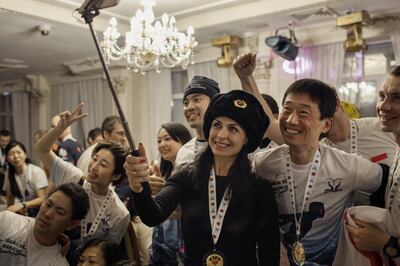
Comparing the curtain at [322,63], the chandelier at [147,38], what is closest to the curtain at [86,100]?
the chandelier at [147,38]

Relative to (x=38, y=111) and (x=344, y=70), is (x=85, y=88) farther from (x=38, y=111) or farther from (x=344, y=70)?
(x=344, y=70)

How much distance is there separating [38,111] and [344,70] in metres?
6.05

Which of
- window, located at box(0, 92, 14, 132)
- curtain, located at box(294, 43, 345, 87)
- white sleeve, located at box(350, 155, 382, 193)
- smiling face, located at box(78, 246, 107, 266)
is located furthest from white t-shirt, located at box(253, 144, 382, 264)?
window, located at box(0, 92, 14, 132)

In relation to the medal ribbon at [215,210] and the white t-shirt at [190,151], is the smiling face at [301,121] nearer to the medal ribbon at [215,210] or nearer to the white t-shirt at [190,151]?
the medal ribbon at [215,210]

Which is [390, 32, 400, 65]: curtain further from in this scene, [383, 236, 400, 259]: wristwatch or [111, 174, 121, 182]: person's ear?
[383, 236, 400, 259]: wristwatch

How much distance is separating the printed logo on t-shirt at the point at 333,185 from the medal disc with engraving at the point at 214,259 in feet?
1.53

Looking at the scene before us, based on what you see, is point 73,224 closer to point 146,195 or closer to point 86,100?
point 146,195

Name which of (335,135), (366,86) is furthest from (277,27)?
(335,135)

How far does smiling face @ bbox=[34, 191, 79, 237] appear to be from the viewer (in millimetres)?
2006

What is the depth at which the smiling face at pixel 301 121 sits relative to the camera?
152cm

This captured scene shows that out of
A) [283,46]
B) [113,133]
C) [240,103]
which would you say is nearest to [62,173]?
[113,133]

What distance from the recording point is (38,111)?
27.3 feet

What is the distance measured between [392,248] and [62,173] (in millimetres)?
1786

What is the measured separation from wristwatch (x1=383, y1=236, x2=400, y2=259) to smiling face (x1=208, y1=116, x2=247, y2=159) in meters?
0.59
